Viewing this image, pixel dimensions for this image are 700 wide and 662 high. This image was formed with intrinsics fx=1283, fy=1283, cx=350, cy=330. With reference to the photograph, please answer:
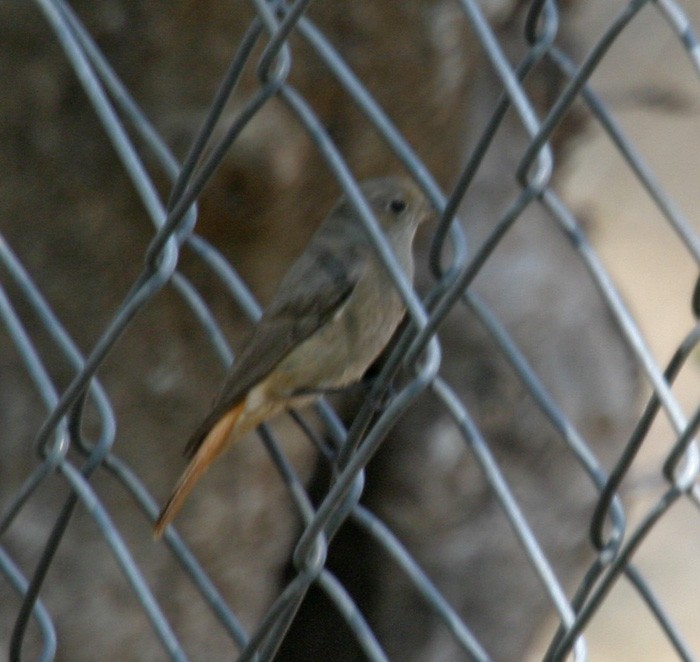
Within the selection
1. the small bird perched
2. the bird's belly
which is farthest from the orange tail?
the bird's belly

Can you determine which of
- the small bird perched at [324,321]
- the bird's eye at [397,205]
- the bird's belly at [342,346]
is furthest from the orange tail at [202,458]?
the bird's eye at [397,205]

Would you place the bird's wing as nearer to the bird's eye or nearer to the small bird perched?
the small bird perched

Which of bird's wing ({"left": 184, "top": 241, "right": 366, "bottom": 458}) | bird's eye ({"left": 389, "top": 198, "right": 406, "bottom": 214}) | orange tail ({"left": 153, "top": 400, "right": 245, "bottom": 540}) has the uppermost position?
Result: bird's eye ({"left": 389, "top": 198, "right": 406, "bottom": 214})

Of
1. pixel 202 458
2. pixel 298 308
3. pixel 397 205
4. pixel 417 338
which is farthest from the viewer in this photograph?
pixel 397 205

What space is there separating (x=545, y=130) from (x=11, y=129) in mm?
1557

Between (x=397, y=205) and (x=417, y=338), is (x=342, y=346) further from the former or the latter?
(x=417, y=338)

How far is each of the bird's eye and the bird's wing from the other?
145mm

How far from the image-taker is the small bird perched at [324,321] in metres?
2.14

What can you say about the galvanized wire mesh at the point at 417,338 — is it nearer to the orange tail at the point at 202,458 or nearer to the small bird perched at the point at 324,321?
the orange tail at the point at 202,458

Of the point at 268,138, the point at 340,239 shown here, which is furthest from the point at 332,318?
the point at 268,138

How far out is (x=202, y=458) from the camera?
207 centimetres

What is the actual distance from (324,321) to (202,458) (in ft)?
1.17

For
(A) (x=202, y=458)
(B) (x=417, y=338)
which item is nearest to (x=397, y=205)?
(A) (x=202, y=458)

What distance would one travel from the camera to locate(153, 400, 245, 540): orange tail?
1924 mm
